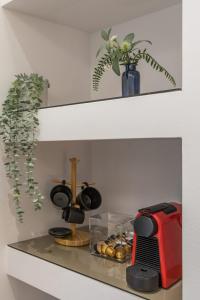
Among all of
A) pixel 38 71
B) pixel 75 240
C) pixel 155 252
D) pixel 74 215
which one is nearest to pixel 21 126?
pixel 38 71

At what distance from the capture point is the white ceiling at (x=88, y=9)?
70.0 inches

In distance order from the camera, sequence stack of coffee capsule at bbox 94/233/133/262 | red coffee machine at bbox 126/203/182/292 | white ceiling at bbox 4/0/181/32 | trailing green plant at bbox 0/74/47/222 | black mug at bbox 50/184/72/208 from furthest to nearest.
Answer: black mug at bbox 50/184/72/208 < white ceiling at bbox 4/0/181/32 < trailing green plant at bbox 0/74/47/222 < stack of coffee capsule at bbox 94/233/133/262 < red coffee machine at bbox 126/203/182/292

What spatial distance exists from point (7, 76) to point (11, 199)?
0.70 m

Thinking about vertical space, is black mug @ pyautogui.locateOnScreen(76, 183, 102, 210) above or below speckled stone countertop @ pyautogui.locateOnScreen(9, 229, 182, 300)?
above

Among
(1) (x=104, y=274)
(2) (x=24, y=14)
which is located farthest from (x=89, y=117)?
(2) (x=24, y=14)

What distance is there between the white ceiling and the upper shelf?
2.12 feet

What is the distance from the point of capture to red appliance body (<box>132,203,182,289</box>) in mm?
1247

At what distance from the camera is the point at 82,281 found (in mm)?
1380

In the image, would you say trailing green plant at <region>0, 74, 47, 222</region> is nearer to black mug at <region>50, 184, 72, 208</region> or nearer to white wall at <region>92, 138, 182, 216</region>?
black mug at <region>50, 184, 72, 208</region>

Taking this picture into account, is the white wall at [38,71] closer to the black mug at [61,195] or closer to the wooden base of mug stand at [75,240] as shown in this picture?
the black mug at [61,195]

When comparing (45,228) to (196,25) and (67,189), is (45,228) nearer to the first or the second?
(67,189)

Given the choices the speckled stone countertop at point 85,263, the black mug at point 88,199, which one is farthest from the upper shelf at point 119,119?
the speckled stone countertop at point 85,263

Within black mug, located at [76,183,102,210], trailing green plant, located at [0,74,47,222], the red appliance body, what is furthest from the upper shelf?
black mug, located at [76,183,102,210]

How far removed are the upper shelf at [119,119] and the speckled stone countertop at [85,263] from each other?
58cm
